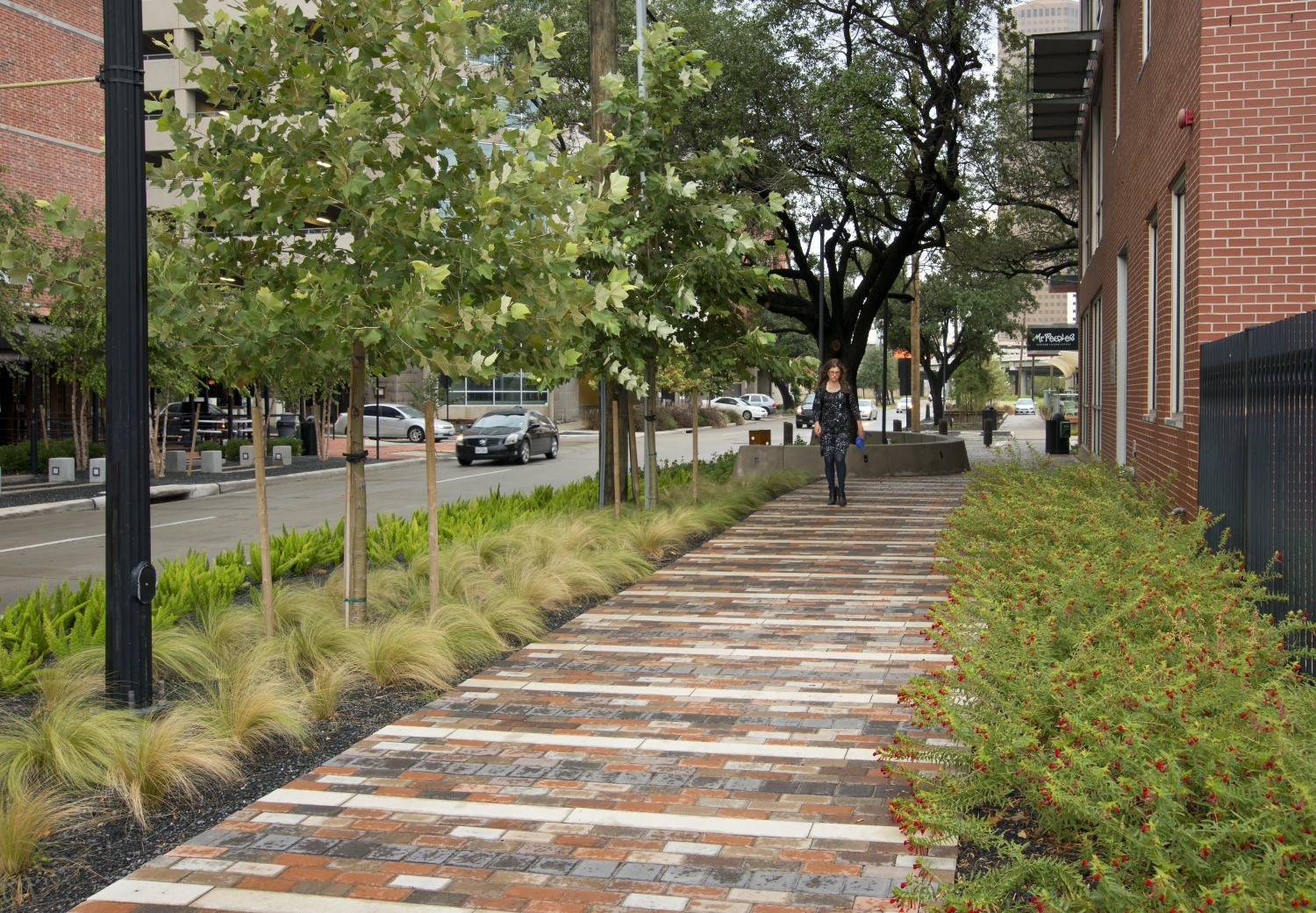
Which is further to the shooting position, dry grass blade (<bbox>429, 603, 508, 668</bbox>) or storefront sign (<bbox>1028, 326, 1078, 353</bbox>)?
storefront sign (<bbox>1028, 326, 1078, 353</bbox>)

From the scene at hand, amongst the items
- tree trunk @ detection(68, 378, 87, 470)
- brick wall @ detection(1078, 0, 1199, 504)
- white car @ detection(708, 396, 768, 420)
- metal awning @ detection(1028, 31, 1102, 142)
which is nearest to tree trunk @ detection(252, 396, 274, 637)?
brick wall @ detection(1078, 0, 1199, 504)

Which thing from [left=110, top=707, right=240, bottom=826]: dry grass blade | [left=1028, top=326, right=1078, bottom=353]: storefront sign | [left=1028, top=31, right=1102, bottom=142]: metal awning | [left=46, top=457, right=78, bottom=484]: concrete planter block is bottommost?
[left=110, top=707, right=240, bottom=826]: dry grass blade

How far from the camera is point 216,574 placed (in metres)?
9.02

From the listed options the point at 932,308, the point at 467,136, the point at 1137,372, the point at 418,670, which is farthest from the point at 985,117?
the point at 932,308

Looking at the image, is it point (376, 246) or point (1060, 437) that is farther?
point (1060, 437)

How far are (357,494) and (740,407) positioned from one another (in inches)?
2695

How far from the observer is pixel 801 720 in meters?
6.03

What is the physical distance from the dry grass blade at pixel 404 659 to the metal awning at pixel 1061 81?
1543cm

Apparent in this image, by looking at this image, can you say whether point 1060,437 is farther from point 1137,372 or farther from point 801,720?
point 801,720

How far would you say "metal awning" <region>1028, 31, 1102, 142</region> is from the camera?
19125mm

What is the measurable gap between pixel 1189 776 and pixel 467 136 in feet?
18.1

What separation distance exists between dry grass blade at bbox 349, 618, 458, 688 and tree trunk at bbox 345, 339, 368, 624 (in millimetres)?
811

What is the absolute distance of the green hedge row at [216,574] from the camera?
23.3ft

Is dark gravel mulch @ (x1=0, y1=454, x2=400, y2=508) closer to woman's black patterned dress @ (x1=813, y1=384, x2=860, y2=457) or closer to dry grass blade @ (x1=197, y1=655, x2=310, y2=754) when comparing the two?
woman's black patterned dress @ (x1=813, y1=384, x2=860, y2=457)
